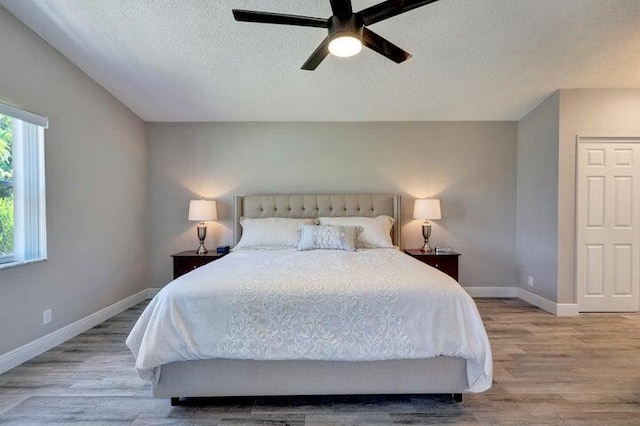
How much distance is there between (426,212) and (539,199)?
4.48 feet

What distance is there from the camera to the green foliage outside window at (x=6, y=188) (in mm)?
2662

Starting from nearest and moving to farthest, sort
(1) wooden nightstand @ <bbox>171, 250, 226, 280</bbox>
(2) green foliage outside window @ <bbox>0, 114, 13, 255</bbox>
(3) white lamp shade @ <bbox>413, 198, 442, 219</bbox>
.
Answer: (2) green foliage outside window @ <bbox>0, 114, 13, 255</bbox> < (1) wooden nightstand @ <bbox>171, 250, 226, 280</bbox> < (3) white lamp shade @ <bbox>413, 198, 442, 219</bbox>

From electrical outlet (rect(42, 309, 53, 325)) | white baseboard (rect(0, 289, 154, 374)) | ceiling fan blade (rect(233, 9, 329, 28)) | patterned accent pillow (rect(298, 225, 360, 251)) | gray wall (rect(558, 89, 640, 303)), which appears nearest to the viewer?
ceiling fan blade (rect(233, 9, 329, 28))

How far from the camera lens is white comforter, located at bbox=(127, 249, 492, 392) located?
1924 millimetres

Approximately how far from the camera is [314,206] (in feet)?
14.4

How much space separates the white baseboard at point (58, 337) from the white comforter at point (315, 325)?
142 cm

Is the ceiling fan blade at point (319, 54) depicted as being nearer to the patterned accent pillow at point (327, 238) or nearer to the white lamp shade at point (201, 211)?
the patterned accent pillow at point (327, 238)

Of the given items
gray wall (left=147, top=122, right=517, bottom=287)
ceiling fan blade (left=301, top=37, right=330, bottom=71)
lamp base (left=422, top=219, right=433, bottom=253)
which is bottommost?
lamp base (left=422, top=219, right=433, bottom=253)

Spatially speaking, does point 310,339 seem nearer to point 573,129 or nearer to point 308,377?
point 308,377

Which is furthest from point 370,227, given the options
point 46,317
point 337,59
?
point 46,317

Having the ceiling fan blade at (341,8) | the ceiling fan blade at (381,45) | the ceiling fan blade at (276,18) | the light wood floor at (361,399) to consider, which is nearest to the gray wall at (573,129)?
the light wood floor at (361,399)

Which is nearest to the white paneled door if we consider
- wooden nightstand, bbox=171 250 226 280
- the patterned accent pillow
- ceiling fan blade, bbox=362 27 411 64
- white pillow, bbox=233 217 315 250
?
the patterned accent pillow

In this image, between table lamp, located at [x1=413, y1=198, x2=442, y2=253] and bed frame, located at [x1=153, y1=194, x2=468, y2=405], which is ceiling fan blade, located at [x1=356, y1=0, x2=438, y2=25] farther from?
table lamp, located at [x1=413, y1=198, x2=442, y2=253]

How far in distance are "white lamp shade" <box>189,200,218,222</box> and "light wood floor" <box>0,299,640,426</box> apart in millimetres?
1694
